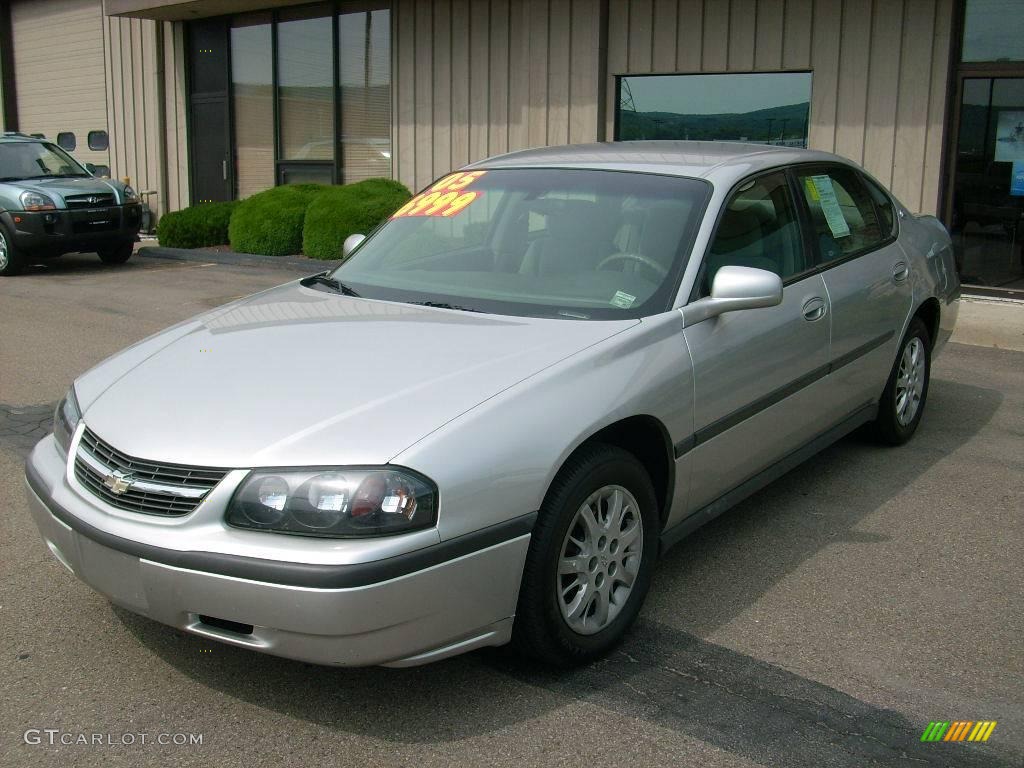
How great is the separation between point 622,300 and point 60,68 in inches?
701

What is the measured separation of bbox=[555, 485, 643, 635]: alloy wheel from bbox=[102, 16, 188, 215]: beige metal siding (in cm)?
1527

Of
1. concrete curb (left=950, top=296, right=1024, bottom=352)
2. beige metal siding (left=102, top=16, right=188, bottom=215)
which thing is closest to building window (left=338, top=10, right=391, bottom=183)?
beige metal siding (left=102, top=16, right=188, bottom=215)

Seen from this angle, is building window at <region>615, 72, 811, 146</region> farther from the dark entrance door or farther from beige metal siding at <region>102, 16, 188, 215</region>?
beige metal siding at <region>102, 16, 188, 215</region>

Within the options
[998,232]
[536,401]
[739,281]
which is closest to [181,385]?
[536,401]

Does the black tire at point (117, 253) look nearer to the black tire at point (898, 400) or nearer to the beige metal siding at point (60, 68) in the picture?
the beige metal siding at point (60, 68)

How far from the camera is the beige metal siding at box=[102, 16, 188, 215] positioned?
1709 cm

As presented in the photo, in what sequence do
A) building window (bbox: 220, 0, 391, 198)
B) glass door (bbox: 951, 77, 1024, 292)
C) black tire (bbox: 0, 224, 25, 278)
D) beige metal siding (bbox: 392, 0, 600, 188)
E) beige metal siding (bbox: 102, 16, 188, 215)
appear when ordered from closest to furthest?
glass door (bbox: 951, 77, 1024, 292) → beige metal siding (bbox: 392, 0, 600, 188) → black tire (bbox: 0, 224, 25, 278) → building window (bbox: 220, 0, 391, 198) → beige metal siding (bbox: 102, 16, 188, 215)

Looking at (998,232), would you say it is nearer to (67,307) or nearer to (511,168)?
(511,168)

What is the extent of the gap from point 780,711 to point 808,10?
883cm

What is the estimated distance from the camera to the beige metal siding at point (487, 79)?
1191 cm

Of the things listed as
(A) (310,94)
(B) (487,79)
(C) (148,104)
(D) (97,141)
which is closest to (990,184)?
(B) (487,79)

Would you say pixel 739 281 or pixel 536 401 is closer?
pixel 536 401

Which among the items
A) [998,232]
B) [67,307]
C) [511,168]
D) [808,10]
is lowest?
[67,307]

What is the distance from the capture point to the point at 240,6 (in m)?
15.3
